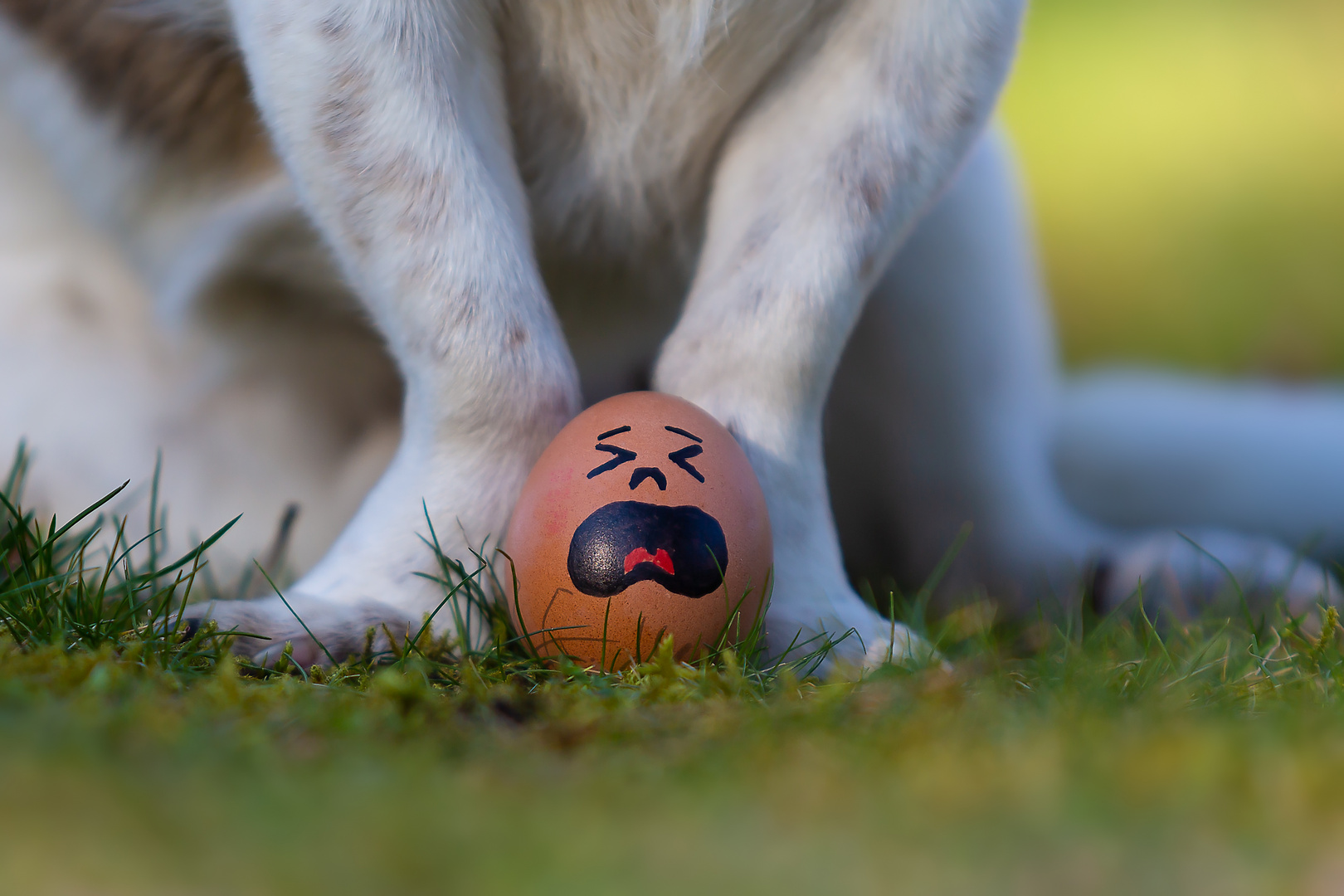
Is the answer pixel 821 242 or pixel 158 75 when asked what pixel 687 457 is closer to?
pixel 821 242

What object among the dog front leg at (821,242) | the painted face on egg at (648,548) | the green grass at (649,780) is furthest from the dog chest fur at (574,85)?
the green grass at (649,780)

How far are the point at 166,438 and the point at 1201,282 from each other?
588 cm

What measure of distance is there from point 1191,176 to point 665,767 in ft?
25.1

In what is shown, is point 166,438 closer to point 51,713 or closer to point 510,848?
point 51,713

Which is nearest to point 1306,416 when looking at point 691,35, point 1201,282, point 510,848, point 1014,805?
point 691,35

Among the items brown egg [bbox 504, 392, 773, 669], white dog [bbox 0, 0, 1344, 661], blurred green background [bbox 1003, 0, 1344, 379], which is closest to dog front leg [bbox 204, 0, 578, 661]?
white dog [bbox 0, 0, 1344, 661]

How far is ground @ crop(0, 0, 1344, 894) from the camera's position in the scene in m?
0.71

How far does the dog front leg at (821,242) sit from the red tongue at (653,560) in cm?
26

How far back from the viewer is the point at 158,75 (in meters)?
2.07

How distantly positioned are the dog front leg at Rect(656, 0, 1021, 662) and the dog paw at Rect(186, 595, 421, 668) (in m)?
0.49

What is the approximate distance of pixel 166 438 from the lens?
2404 mm

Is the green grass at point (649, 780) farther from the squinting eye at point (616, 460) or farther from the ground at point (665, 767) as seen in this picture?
the squinting eye at point (616, 460)

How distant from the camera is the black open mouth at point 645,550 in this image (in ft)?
4.37

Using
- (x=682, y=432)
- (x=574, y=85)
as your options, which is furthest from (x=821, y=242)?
(x=574, y=85)
